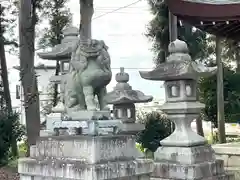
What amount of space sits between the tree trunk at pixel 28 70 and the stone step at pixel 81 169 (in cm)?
552

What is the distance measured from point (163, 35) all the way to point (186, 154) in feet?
30.6

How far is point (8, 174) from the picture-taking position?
10.8m

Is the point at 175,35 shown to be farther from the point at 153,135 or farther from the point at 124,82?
the point at 124,82

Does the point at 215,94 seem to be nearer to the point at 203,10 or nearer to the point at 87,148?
the point at 203,10

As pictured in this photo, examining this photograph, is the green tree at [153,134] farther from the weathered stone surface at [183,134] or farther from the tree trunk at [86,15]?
the weathered stone surface at [183,134]

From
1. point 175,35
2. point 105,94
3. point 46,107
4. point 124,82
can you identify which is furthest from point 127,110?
point 46,107

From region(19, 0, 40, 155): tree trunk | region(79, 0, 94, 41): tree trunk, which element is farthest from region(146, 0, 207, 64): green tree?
region(19, 0, 40, 155): tree trunk

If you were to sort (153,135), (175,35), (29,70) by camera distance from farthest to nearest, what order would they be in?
(175,35) → (153,135) → (29,70)

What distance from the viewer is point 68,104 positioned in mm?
5715

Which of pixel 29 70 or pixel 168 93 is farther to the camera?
pixel 29 70

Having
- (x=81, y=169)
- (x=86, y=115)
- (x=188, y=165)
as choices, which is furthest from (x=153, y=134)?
(x=81, y=169)

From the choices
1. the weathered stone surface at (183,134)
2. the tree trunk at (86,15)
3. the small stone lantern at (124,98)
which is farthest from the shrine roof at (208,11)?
the tree trunk at (86,15)

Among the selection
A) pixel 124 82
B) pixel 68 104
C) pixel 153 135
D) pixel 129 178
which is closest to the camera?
pixel 129 178

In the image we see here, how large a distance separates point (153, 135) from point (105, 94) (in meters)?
6.55
